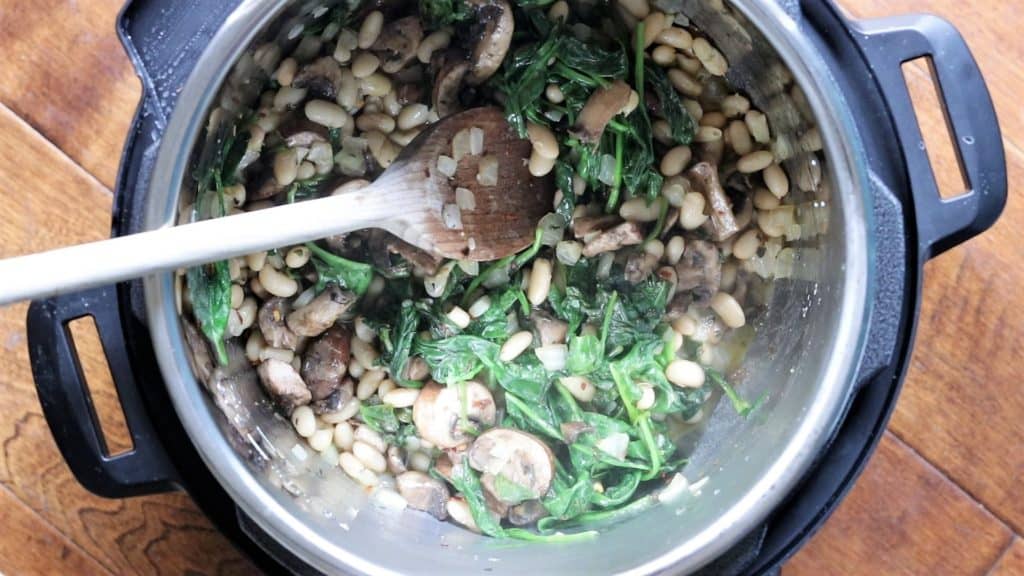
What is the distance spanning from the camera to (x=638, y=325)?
131cm

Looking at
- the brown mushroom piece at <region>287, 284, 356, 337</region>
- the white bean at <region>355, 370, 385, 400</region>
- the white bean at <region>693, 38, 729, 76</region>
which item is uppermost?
the white bean at <region>693, 38, 729, 76</region>

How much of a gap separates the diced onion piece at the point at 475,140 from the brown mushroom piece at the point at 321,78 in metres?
0.17

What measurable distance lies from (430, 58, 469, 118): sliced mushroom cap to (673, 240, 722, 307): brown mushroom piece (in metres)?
0.35

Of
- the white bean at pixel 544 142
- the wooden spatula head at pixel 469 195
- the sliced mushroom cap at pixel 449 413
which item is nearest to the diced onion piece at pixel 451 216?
the wooden spatula head at pixel 469 195

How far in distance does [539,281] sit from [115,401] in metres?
0.60

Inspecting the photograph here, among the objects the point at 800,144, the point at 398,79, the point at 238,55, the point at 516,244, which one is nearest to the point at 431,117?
the point at 398,79

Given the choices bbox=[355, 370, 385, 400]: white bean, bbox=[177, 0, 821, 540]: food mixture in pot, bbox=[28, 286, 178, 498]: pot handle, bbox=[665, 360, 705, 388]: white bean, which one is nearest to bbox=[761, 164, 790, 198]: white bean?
bbox=[177, 0, 821, 540]: food mixture in pot

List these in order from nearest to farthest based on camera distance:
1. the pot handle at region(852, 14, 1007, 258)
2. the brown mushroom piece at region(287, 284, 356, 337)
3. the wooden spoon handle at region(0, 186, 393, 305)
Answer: the wooden spoon handle at region(0, 186, 393, 305) < the pot handle at region(852, 14, 1007, 258) < the brown mushroom piece at region(287, 284, 356, 337)

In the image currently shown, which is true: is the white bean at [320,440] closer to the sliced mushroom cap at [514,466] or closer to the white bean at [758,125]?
the sliced mushroom cap at [514,466]

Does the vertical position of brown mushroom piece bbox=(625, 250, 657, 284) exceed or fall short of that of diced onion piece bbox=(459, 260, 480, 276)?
it falls short

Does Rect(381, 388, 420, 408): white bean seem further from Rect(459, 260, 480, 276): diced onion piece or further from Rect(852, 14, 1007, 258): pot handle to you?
Rect(852, 14, 1007, 258): pot handle

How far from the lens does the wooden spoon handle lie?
88cm

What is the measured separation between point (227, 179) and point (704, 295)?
60cm

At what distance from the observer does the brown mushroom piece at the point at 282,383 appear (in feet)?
4.05
